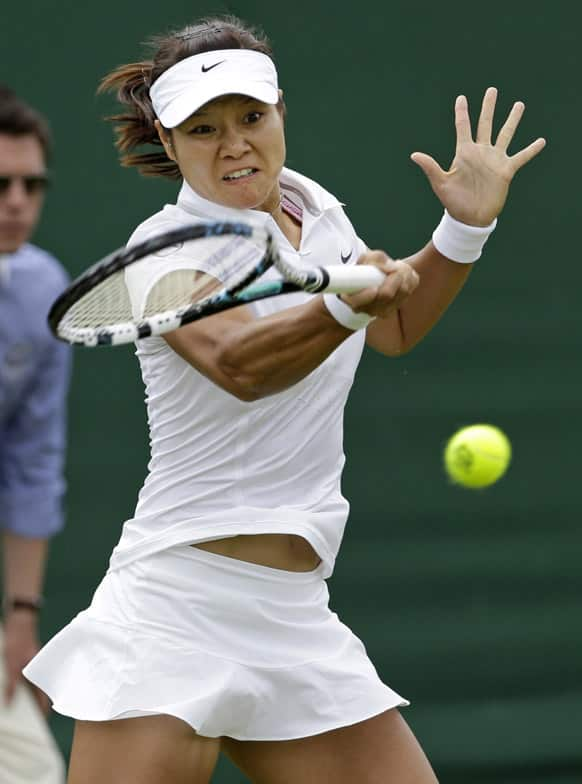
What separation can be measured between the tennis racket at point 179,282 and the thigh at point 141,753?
63 cm

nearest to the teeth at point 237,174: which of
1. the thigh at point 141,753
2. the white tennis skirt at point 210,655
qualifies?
the white tennis skirt at point 210,655

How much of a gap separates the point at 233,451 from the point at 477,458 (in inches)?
58.8

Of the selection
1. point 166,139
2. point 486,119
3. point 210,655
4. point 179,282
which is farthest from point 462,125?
point 210,655

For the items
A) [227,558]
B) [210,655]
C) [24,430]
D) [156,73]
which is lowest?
[210,655]

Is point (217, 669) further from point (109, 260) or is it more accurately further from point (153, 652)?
point (109, 260)

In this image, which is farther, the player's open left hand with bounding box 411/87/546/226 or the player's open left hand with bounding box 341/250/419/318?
the player's open left hand with bounding box 411/87/546/226

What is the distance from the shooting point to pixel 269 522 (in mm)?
2615

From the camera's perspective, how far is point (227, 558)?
104 inches

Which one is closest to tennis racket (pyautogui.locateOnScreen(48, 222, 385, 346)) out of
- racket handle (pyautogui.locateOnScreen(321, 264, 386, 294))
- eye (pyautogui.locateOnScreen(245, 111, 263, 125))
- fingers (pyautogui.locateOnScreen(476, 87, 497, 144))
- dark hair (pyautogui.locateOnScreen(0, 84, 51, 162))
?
racket handle (pyautogui.locateOnScreen(321, 264, 386, 294))

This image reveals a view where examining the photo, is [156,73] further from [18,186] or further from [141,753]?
[141,753]

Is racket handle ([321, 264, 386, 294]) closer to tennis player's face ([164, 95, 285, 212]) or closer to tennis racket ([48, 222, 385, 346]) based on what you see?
tennis racket ([48, 222, 385, 346])

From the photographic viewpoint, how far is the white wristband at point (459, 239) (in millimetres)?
2842

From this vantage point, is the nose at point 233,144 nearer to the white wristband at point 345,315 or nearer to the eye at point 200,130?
the eye at point 200,130

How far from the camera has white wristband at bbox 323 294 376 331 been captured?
224 cm
